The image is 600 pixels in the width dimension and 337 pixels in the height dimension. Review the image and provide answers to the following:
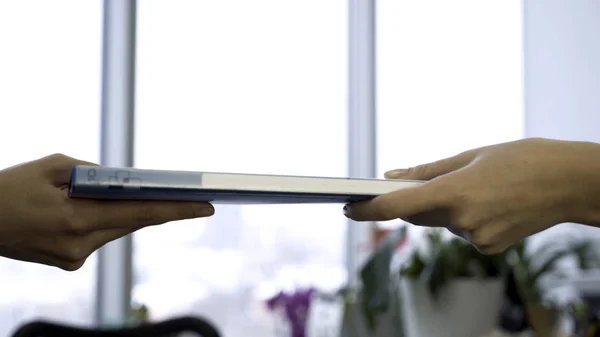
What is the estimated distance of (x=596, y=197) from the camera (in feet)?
2.10

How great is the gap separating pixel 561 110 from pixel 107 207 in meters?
1.96

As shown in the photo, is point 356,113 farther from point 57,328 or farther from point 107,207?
point 107,207

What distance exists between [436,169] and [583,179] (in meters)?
0.12

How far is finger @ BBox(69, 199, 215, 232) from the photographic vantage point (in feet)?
1.80

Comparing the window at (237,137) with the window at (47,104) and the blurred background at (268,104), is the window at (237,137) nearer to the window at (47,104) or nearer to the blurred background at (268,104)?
the blurred background at (268,104)

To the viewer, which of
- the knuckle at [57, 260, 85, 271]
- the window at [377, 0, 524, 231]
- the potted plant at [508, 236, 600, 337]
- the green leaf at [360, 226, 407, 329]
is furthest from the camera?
the window at [377, 0, 524, 231]

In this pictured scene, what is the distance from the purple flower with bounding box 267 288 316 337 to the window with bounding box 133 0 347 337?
12 centimetres

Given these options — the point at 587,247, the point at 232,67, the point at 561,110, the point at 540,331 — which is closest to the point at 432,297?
the point at 540,331

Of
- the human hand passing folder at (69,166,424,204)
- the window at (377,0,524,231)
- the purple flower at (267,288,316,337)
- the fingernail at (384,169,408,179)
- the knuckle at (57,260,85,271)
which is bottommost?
the purple flower at (267,288,316,337)

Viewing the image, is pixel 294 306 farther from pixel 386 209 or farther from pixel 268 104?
pixel 386 209

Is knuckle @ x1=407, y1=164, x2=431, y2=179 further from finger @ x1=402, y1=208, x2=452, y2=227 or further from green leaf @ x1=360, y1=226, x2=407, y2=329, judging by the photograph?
green leaf @ x1=360, y1=226, x2=407, y2=329

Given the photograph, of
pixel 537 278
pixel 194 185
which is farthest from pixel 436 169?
pixel 537 278

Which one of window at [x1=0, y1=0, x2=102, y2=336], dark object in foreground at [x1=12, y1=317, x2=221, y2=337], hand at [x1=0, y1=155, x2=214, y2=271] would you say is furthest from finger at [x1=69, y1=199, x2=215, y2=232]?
window at [x1=0, y1=0, x2=102, y2=336]

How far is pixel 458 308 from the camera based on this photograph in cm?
147
